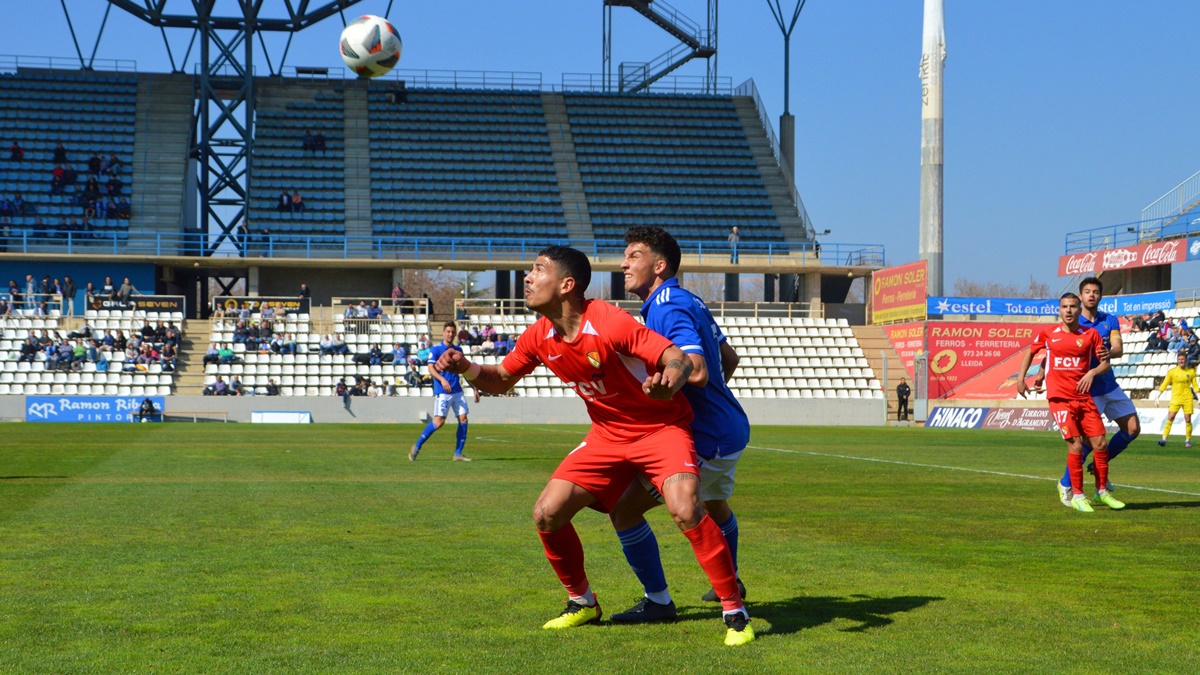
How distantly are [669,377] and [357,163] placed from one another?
49.5 meters

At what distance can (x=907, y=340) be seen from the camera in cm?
4562

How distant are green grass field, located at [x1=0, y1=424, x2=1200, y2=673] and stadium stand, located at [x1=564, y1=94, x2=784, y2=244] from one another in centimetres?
3671

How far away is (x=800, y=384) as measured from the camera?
4425 cm

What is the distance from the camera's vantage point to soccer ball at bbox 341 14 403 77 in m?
38.7

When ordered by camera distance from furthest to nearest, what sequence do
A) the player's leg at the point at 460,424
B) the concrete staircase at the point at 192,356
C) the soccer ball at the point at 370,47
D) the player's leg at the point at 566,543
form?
the concrete staircase at the point at 192,356, the soccer ball at the point at 370,47, the player's leg at the point at 460,424, the player's leg at the point at 566,543

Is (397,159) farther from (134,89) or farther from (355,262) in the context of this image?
(134,89)

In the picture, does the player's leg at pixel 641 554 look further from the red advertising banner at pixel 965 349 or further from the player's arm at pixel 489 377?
the red advertising banner at pixel 965 349

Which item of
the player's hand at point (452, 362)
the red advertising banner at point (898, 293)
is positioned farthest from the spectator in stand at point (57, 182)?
the player's hand at point (452, 362)

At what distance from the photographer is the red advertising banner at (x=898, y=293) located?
44250mm

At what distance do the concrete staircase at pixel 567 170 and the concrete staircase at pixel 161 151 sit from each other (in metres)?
15.6

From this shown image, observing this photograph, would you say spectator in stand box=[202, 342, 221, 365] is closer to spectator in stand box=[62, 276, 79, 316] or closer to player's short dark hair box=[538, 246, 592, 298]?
spectator in stand box=[62, 276, 79, 316]

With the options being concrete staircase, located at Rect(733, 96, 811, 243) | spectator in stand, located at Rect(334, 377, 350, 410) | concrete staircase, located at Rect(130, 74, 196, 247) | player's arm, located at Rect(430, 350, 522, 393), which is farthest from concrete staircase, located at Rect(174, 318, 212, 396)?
player's arm, located at Rect(430, 350, 522, 393)

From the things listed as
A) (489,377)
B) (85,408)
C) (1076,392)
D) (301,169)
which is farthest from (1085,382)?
(301,169)

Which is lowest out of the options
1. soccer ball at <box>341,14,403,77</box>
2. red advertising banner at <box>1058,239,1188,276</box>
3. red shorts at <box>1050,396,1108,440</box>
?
red shorts at <box>1050,396,1108,440</box>
